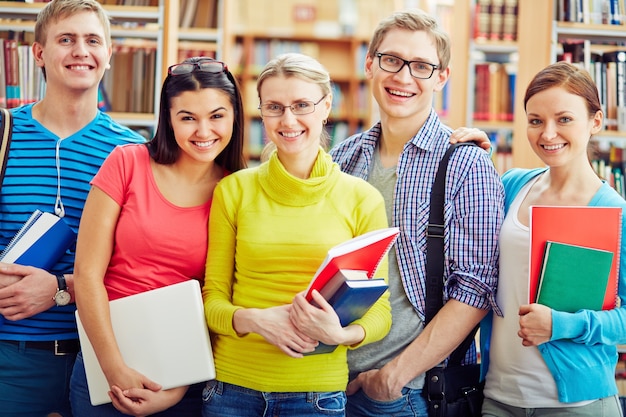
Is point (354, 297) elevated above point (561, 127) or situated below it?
below

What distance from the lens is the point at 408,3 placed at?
7.84 m

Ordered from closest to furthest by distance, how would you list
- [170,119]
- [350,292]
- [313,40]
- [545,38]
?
[350,292], [170,119], [545,38], [313,40]

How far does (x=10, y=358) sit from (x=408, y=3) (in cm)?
664

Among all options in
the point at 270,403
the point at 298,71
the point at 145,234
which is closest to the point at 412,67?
the point at 298,71

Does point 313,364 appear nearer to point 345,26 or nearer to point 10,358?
point 10,358

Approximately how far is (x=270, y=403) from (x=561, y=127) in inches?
42.2

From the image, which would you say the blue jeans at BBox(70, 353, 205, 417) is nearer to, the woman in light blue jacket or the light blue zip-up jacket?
the woman in light blue jacket

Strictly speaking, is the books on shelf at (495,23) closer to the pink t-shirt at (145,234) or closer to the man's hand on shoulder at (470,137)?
the man's hand on shoulder at (470,137)

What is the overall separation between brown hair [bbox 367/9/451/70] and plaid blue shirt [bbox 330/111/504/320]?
24cm

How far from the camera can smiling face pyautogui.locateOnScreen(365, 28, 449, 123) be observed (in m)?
2.05

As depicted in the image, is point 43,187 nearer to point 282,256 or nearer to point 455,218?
point 282,256

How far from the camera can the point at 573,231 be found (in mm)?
1812

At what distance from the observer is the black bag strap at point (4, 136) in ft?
7.10

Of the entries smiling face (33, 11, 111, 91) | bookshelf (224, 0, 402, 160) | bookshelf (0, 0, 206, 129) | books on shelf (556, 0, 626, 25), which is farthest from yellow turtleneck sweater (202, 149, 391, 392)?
bookshelf (224, 0, 402, 160)
